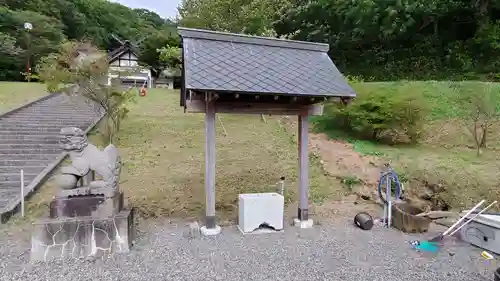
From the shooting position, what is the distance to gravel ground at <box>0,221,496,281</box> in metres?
4.15

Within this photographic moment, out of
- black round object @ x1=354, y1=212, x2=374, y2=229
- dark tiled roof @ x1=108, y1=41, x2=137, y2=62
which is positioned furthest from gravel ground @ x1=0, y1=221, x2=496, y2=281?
dark tiled roof @ x1=108, y1=41, x2=137, y2=62

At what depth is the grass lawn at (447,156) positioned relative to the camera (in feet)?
25.7

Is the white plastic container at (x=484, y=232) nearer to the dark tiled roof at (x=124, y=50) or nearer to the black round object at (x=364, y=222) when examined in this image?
the black round object at (x=364, y=222)

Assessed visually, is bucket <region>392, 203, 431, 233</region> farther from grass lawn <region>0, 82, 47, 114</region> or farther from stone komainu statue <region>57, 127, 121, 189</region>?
grass lawn <region>0, 82, 47, 114</region>

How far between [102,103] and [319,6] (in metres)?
16.1

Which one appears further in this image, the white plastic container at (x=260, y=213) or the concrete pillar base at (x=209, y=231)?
the white plastic container at (x=260, y=213)

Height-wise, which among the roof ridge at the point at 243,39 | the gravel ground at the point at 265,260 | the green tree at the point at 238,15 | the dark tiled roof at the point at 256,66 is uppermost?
the green tree at the point at 238,15

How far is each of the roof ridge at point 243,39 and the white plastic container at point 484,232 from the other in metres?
3.72

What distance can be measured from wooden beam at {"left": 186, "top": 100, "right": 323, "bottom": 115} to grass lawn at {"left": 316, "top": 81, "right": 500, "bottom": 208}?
12.8 ft

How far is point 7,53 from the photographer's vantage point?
77.2ft

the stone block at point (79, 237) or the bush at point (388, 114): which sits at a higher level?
the bush at point (388, 114)

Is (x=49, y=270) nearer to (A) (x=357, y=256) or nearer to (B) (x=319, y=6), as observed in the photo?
(A) (x=357, y=256)

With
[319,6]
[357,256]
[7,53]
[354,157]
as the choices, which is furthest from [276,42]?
[7,53]

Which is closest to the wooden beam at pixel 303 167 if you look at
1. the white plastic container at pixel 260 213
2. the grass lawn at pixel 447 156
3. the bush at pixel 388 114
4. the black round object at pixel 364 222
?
the white plastic container at pixel 260 213
